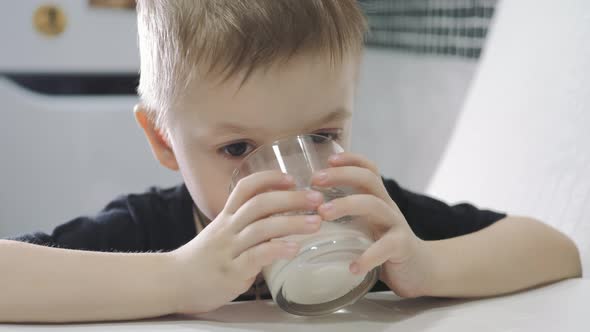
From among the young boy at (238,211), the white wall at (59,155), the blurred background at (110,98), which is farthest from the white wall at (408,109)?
the young boy at (238,211)

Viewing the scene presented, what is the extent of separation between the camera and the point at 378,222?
479 millimetres

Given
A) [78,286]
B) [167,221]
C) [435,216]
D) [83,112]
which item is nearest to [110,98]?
[83,112]

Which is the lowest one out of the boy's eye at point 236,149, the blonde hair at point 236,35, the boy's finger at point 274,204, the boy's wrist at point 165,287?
the boy's wrist at point 165,287

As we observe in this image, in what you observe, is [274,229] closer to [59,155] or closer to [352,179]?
[352,179]

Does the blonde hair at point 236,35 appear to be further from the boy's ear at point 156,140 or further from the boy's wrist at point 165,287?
the boy's wrist at point 165,287

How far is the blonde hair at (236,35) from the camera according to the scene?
572 mm

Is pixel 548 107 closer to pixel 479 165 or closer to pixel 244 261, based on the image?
pixel 479 165

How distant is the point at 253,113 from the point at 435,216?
0.91 feet

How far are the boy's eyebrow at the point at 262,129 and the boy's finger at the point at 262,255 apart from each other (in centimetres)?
13

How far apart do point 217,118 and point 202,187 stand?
83mm

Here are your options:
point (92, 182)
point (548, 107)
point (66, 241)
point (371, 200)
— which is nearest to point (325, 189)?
point (371, 200)

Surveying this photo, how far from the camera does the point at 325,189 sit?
1.57 ft

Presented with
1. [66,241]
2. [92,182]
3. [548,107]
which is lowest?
[92,182]

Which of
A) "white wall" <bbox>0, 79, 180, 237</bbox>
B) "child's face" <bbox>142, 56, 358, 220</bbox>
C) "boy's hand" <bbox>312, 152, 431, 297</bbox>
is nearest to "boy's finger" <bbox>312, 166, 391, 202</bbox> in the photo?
"boy's hand" <bbox>312, 152, 431, 297</bbox>
